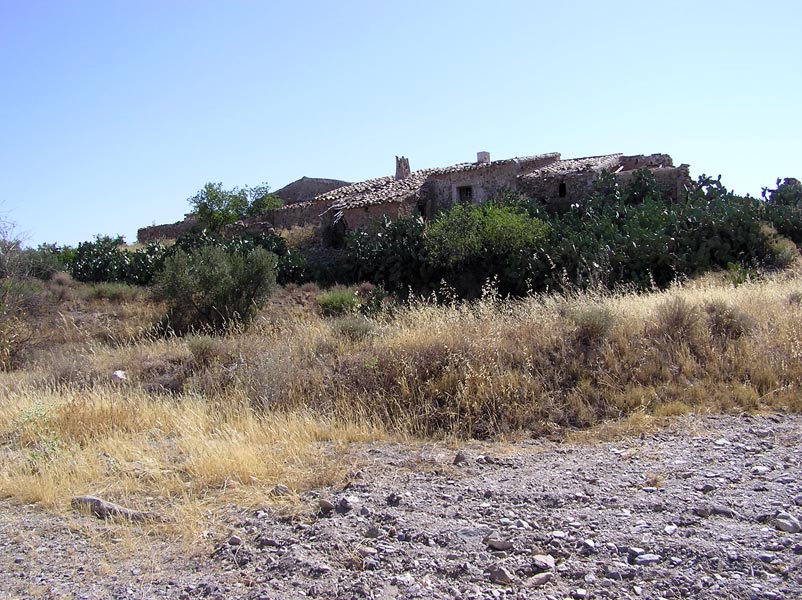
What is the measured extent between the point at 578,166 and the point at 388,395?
17.0 meters

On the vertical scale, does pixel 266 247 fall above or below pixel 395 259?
above

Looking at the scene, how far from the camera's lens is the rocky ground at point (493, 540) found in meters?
3.40

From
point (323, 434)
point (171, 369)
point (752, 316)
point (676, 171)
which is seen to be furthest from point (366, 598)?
point (676, 171)

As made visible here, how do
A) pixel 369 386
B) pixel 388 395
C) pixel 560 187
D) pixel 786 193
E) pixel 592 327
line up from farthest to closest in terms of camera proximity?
pixel 560 187
pixel 786 193
pixel 592 327
pixel 369 386
pixel 388 395

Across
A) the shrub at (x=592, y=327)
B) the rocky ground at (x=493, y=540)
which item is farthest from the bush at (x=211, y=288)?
the rocky ground at (x=493, y=540)

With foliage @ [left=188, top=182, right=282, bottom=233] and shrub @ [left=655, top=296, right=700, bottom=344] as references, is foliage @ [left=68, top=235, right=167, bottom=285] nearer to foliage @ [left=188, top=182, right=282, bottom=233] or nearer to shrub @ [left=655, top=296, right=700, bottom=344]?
foliage @ [left=188, top=182, right=282, bottom=233]

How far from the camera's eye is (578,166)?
2220 cm

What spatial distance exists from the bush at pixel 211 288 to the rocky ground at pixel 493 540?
12.9 meters

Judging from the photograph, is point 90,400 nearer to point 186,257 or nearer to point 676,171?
point 186,257

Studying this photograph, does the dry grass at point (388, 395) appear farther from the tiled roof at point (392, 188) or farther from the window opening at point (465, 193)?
the window opening at point (465, 193)

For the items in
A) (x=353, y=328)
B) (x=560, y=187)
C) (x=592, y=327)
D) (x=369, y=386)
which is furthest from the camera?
(x=560, y=187)

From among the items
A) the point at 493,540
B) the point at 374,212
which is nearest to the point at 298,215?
the point at 374,212

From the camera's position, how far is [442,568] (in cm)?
358

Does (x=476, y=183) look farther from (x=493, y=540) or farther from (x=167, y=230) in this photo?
(x=493, y=540)
